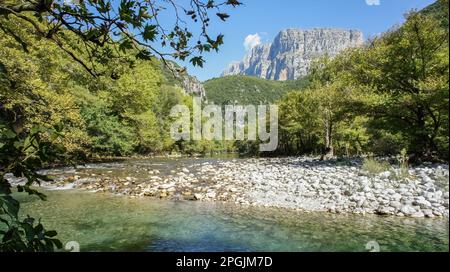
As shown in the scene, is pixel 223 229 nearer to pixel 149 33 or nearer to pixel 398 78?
pixel 149 33

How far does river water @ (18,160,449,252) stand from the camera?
23.4 ft

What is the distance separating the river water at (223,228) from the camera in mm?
7145

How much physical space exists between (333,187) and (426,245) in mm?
6075

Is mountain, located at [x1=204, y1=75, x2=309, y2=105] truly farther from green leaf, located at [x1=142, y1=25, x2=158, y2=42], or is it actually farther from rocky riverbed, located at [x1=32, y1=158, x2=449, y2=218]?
green leaf, located at [x1=142, y1=25, x2=158, y2=42]

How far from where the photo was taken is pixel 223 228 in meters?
8.73

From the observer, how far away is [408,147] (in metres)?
17.3

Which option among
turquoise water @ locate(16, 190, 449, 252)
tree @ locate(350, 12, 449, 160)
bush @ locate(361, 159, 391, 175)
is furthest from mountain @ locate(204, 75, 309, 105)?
turquoise water @ locate(16, 190, 449, 252)

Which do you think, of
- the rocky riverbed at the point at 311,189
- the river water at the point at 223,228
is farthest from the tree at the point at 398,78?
the river water at the point at 223,228

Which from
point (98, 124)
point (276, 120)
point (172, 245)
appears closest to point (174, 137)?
point (276, 120)

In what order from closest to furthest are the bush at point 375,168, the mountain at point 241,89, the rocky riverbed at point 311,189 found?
the rocky riverbed at point 311,189, the bush at point 375,168, the mountain at point 241,89

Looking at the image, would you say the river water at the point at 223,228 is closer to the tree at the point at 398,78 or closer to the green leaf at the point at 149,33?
the green leaf at the point at 149,33

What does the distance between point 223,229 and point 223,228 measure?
0.10 m

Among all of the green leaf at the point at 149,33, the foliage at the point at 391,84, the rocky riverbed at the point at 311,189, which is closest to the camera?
the green leaf at the point at 149,33
